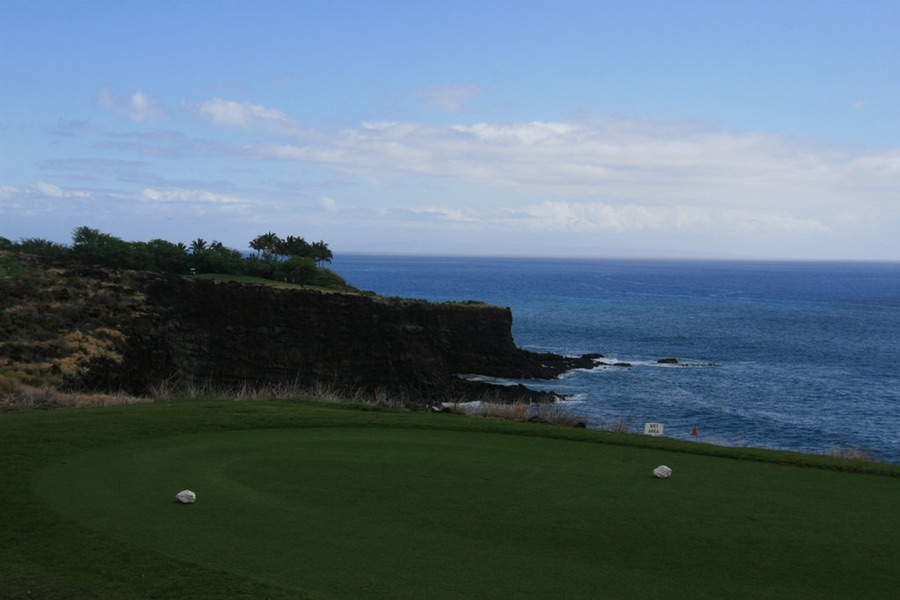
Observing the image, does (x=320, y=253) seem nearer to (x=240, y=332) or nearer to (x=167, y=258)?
(x=167, y=258)

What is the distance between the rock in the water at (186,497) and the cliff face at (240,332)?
1042 inches

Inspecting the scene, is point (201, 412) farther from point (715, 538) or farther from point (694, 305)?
point (694, 305)

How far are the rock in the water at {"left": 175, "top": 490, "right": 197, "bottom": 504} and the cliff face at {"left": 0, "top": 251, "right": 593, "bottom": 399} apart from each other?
2647cm

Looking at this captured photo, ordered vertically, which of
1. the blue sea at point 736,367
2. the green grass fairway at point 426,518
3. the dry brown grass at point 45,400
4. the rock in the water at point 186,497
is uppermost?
the rock in the water at point 186,497

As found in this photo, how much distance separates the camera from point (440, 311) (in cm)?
5269

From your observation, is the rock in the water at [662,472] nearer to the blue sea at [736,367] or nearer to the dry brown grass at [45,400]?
the blue sea at [736,367]

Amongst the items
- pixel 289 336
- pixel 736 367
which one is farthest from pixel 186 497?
pixel 736 367

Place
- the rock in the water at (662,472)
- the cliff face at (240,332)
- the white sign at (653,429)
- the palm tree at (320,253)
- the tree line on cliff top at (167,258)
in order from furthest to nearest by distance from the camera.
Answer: the palm tree at (320,253)
the tree line on cliff top at (167,258)
the cliff face at (240,332)
the white sign at (653,429)
the rock in the water at (662,472)

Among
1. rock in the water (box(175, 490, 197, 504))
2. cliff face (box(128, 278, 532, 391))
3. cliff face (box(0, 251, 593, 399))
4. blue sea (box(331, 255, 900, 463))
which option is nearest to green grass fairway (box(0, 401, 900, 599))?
rock in the water (box(175, 490, 197, 504))

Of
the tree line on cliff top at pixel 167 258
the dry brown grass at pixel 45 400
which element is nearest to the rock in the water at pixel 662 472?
the dry brown grass at pixel 45 400

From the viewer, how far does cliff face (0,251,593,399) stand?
36.9m

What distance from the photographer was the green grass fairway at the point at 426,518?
690cm

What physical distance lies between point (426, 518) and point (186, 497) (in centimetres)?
269

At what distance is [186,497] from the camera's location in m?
8.92
